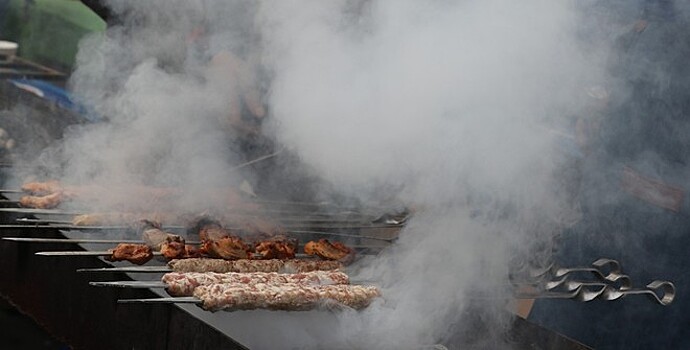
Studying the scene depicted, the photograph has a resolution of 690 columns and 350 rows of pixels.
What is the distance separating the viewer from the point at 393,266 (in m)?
4.42

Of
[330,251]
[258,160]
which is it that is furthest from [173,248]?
[258,160]

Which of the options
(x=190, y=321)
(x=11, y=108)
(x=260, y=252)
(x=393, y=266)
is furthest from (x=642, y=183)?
(x=11, y=108)

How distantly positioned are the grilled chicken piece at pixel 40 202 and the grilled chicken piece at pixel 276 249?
135cm

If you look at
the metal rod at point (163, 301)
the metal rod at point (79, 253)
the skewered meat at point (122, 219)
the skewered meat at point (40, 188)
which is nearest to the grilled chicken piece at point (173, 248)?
the metal rod at point (79, 253)

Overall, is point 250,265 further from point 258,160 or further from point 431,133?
point 258,160

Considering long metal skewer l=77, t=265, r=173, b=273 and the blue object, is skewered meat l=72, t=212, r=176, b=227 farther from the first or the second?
the blue object

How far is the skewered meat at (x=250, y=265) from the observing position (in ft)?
13.8

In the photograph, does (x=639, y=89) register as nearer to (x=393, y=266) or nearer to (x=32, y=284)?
(x=393, y=266)

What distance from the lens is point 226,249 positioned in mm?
4562

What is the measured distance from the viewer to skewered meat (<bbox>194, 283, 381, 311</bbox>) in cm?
362

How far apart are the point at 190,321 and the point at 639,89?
9.79 feet

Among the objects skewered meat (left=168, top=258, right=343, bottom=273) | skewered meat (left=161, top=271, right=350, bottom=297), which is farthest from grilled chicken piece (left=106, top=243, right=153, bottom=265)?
skewered meat (left=161, top=271, right=350, bottom=297)

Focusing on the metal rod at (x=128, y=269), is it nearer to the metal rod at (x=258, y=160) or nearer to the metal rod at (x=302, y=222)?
the metal rod at (x=302, y=222)

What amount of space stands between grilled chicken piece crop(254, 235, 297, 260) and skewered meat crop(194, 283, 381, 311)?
2.27ft
